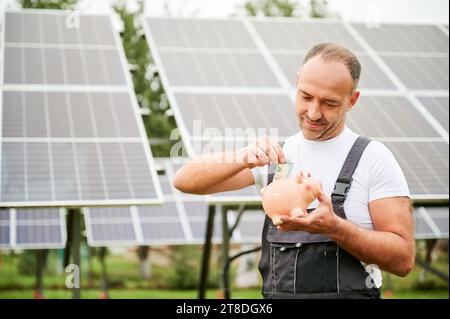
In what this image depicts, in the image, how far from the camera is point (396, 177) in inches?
124

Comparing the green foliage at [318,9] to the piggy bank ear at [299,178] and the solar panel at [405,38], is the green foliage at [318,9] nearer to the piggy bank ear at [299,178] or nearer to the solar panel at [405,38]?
the solar panel at [405,38]

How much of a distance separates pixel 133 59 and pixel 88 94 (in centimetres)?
1403

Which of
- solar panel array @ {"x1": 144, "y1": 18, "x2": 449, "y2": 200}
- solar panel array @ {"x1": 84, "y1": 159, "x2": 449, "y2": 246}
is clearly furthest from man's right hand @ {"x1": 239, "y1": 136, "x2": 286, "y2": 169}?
solar panel array @ {"x1": 84, "y1": 159, "x2": 449, "y2": 246}

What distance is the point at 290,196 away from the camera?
120 inches

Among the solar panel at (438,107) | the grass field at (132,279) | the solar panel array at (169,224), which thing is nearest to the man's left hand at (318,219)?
the solar panel at (438,107)

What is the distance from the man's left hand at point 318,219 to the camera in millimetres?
2885

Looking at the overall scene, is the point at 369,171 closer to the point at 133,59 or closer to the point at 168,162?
the point at 168,162

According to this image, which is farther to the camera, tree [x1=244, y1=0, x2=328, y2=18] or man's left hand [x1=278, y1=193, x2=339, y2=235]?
tree [x1=244, y1=0, x2=328, y2=18]

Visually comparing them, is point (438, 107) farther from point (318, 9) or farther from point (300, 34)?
point (318, 9)

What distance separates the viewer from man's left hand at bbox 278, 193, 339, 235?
9.46 feet

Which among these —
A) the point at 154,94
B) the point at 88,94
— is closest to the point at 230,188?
the point at 88,94

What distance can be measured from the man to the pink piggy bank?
0.24 feet

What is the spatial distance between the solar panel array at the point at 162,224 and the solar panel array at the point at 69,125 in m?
4.05

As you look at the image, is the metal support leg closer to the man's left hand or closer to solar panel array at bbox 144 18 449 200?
solar panel array at bbox 144 18 449 200
